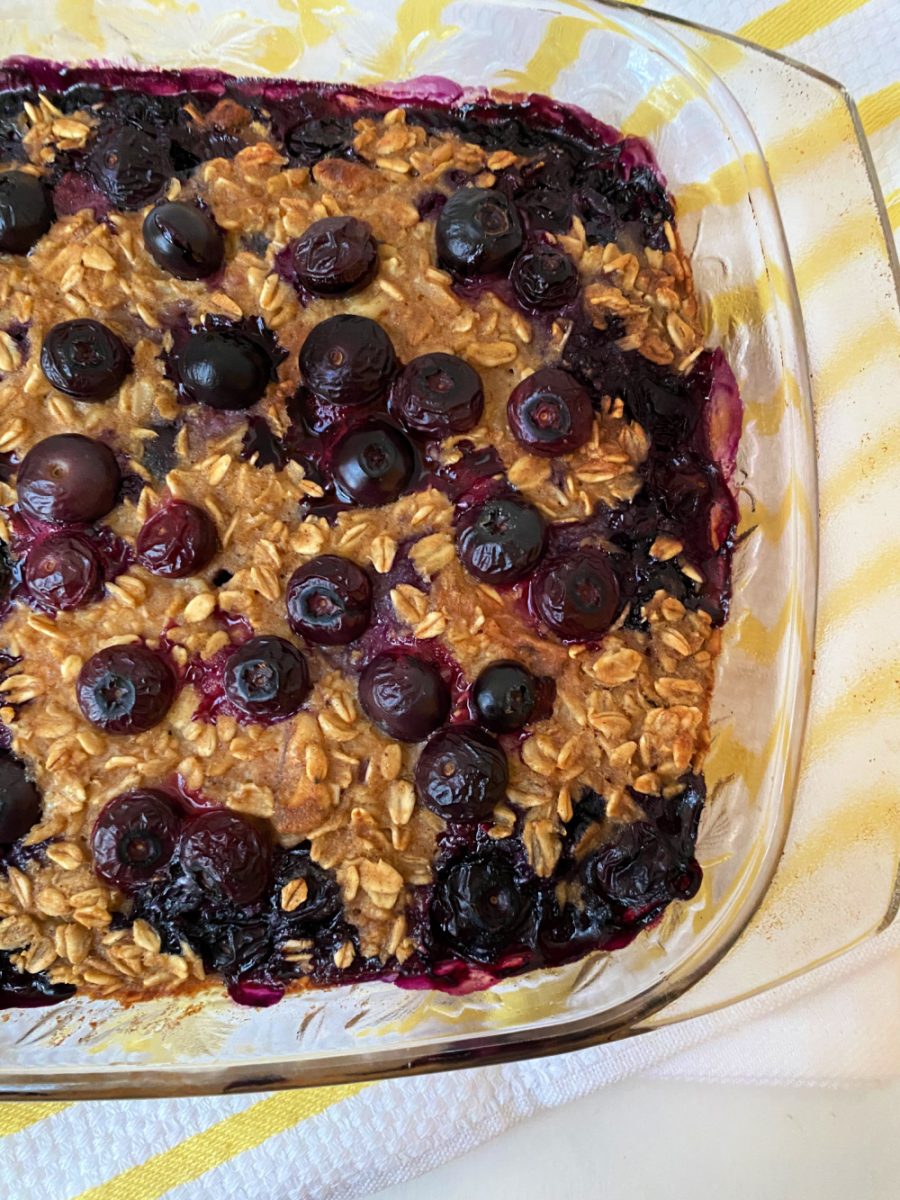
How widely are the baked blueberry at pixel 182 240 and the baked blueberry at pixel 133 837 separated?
0.81 metres

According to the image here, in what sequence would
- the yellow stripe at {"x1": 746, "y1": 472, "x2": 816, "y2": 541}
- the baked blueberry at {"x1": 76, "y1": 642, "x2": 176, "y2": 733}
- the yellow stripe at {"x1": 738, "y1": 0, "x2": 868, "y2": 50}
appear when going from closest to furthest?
1. the baked blueberry at {"x1": 76, "y1": 642, "x2": 176, "y2": 733}
2. the yellow stripe at {"x1": 746, "y1": 472, "x2": 816, "y2": 541}
3. the yellow stripe at {"x1": 738, "y1": 0, "x2": 868, "y2": 50}

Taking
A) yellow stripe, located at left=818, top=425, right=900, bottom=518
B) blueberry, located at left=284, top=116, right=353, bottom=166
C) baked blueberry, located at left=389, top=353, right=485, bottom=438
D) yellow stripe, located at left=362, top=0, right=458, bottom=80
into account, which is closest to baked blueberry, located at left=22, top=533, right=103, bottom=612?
baked blueberry, located at left=389, top=353, right=485, bottom=438

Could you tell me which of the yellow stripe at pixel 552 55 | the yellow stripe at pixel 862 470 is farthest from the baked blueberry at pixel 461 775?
the yellow stripe at pixel 552 55

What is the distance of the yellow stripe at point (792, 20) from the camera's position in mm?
1789

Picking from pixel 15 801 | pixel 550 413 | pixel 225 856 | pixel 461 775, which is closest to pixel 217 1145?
pixel 225 856

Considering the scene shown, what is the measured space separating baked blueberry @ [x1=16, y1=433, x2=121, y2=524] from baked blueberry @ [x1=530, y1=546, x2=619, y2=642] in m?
0.68

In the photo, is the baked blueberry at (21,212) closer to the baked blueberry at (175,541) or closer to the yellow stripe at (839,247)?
Result: the baked blueberry at (175,541)

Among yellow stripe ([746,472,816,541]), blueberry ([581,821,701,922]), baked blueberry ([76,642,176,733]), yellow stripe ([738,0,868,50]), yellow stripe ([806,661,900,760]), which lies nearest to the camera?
baked blueberry ([76,642,176,733])

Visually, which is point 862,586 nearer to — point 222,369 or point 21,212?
point 222,369

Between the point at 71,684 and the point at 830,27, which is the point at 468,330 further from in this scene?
the point at 830,27

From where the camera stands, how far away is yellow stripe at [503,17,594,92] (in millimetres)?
1659

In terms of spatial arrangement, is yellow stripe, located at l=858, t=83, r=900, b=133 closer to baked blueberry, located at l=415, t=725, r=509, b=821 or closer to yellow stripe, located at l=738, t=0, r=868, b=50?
yellow stripe, located at l=738, t=0, r=868, b=50

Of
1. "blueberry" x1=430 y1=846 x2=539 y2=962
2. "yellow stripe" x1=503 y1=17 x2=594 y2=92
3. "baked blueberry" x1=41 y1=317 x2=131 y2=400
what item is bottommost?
"blueberry" x1=430 y1=846 x2=539 y2=962

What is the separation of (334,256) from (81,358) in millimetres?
411
